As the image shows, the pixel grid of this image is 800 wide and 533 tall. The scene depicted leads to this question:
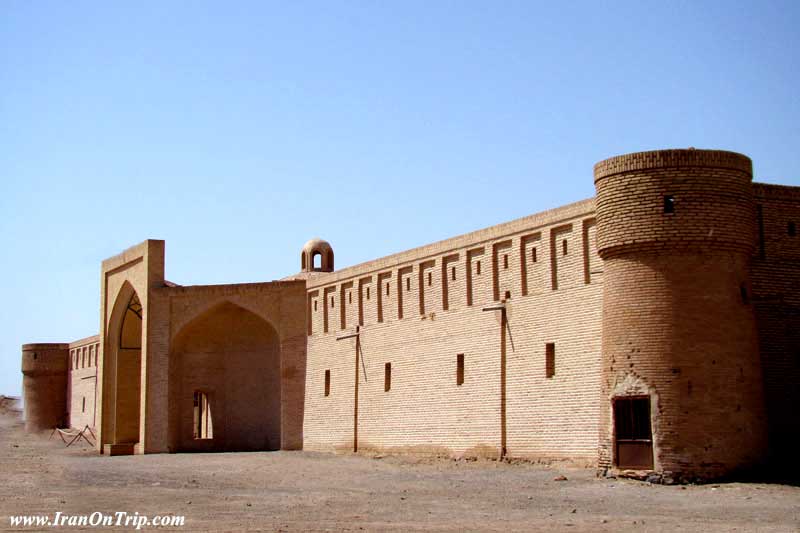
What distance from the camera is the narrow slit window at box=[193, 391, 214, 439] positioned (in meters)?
38.0

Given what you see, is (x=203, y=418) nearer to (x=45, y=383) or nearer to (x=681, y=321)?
(x=45, y=383)

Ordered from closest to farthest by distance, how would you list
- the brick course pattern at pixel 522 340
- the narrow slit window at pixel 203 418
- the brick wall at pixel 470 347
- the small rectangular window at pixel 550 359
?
1. the brick course pattern at pixel 522 340
2. the brick wall at pixel 470 347
3. the small rectangular window at pixel 550 359
4. the narrow slit window at pixel 203 418

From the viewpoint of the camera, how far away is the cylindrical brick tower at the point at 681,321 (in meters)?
19.8

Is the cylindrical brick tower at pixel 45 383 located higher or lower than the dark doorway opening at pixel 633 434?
higher

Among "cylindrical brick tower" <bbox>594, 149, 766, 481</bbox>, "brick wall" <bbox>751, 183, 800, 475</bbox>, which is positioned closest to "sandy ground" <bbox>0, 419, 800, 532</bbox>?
"cylindrical brick tower" <bbox>594, 149, 766, 481</bbox>

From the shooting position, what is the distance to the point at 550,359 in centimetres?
2480

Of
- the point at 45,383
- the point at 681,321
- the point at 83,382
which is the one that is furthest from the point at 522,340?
the point at 45,383

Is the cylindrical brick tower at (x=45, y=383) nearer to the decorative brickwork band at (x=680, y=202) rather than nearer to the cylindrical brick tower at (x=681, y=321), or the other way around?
the cylindrical brick tower at (x=681, y=321)

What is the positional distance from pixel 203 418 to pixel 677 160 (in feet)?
80.0

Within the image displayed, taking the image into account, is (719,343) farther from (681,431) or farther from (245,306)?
(245,306)

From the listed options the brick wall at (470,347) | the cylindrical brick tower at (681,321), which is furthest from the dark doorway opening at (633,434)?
the brick wall at (470,347)

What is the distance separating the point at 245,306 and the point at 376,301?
5.83 metres

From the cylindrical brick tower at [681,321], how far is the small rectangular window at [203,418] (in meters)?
19.4

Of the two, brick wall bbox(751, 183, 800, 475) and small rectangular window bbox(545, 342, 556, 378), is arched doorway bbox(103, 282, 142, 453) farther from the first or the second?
brick wall bbox(751, 183, 800, 475)
